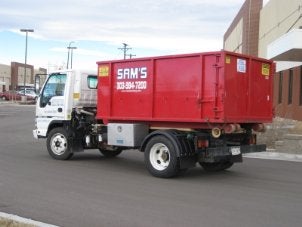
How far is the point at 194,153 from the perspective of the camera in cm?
1218

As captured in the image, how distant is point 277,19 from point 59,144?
24.1 meters

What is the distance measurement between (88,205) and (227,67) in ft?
14.7

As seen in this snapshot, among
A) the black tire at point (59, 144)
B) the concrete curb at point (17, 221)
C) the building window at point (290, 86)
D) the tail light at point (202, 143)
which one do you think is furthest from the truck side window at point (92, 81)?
the building window at point (290, 86)

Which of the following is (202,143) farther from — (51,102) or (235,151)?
(51,102)

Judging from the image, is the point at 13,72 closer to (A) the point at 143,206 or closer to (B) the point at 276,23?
(B) the point at 276,23

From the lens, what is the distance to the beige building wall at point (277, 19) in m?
30.1

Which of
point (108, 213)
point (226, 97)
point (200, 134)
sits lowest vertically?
point (108, 213)

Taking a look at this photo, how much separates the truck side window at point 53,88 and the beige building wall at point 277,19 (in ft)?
55.4

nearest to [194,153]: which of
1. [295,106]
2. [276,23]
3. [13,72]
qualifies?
[295,106]

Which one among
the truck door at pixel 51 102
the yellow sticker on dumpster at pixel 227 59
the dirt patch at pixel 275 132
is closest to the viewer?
the yellow sticker on dumpster at pixel 227 59

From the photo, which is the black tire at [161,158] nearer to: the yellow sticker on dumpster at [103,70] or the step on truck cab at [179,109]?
the step on truck cab at [179,109]

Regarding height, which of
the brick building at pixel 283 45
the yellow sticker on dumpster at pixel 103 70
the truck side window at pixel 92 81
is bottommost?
the truck side window at pixel 92 81

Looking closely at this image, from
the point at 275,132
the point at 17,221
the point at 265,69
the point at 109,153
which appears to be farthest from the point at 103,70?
the point at 275,132

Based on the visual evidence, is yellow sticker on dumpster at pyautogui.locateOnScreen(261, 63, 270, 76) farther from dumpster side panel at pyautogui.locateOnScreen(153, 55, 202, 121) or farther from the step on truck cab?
dumpster side panel at pyautogui.locateOnScreen(153, 55, 202, 121)
